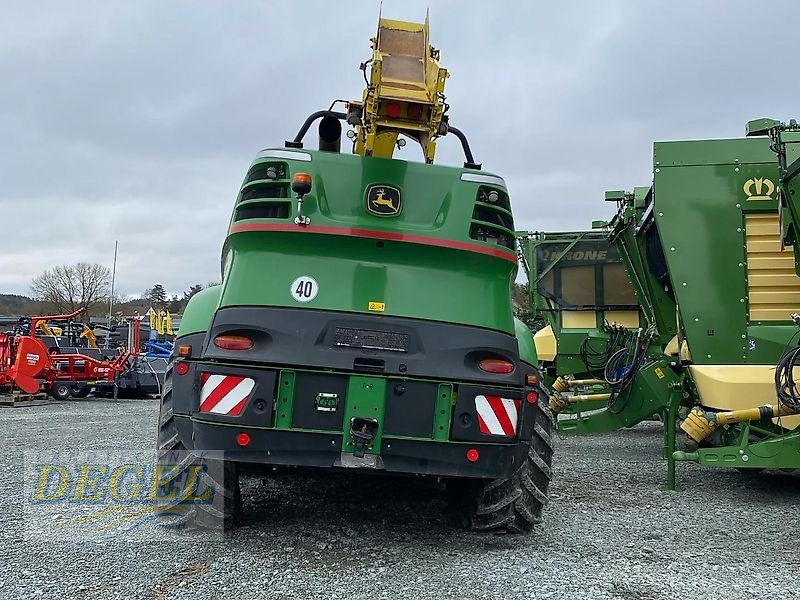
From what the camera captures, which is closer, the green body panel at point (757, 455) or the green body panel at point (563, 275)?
the green body panel at point (757, 455)

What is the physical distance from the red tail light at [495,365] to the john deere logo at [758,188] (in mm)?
3403

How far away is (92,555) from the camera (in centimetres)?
373

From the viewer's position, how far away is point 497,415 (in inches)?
143

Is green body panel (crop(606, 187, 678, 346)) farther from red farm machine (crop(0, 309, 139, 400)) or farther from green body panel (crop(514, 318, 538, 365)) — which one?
red farm machine (crop(0, 309, 139, 400))

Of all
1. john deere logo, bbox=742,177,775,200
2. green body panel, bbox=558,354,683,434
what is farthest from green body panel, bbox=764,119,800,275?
green body panel, bbox=558,354,683,434

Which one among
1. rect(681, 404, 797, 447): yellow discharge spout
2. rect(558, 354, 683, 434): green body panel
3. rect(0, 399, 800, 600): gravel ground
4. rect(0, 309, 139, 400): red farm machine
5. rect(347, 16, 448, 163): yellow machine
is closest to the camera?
rect(0, 399, 800, 600): gravel ground

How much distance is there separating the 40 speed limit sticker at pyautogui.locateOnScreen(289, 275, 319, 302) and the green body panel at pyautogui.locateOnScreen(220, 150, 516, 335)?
0.02m

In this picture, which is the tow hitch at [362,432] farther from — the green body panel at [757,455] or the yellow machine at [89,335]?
the yellow machine at [89,335]

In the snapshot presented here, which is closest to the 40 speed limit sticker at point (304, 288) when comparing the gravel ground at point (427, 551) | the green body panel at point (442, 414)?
the green body panel at point (442, 414)

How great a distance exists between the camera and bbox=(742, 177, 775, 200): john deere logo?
596cm

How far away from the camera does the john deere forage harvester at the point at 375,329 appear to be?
3518 millimetres

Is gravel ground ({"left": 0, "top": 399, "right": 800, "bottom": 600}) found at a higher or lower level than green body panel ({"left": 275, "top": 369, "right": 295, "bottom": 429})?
lower

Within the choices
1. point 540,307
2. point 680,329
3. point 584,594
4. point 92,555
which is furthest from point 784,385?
point 540,307

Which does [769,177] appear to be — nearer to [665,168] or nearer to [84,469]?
[665,168]
